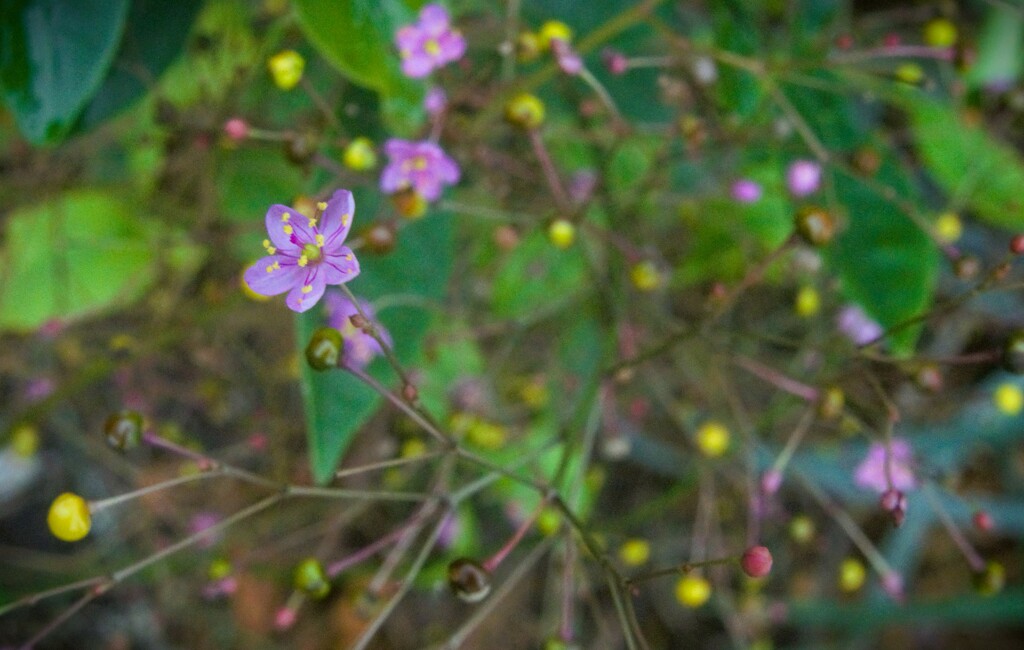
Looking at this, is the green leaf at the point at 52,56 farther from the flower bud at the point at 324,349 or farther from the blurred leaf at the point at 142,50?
the flower bud at the point at 324,349

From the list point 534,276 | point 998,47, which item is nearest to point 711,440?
point 534,276

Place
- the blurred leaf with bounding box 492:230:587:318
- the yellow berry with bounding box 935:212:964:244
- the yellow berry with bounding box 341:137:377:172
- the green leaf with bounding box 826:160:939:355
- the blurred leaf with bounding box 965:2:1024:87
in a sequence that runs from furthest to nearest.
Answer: the blurred leaf with bounding box 965:2:1024:87, the blurred leaf with bounding box 492:230:587:318, the yellow berry with bounding box 935:212:964:244, the green leaf with bounding box 826:160:939:355, the yellow berry with bounding box 341:137:377:172

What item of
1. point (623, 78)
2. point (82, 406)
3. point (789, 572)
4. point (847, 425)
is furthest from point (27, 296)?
point (789, 572)

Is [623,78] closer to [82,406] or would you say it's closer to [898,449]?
[898,449]

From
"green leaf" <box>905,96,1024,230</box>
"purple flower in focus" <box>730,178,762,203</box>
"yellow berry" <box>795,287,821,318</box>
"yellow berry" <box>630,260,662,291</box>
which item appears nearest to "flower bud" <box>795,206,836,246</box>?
"yellow berry" <box>630,260,662,291</box>

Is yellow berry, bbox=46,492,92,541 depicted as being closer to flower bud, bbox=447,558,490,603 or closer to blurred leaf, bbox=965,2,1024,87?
flower bud, bbox=447,558,490,603

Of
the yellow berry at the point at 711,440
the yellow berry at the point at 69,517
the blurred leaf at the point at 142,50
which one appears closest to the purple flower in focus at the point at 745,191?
the yellow berry at the point at 711,440

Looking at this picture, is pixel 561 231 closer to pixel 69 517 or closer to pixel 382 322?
pixel 382 322
